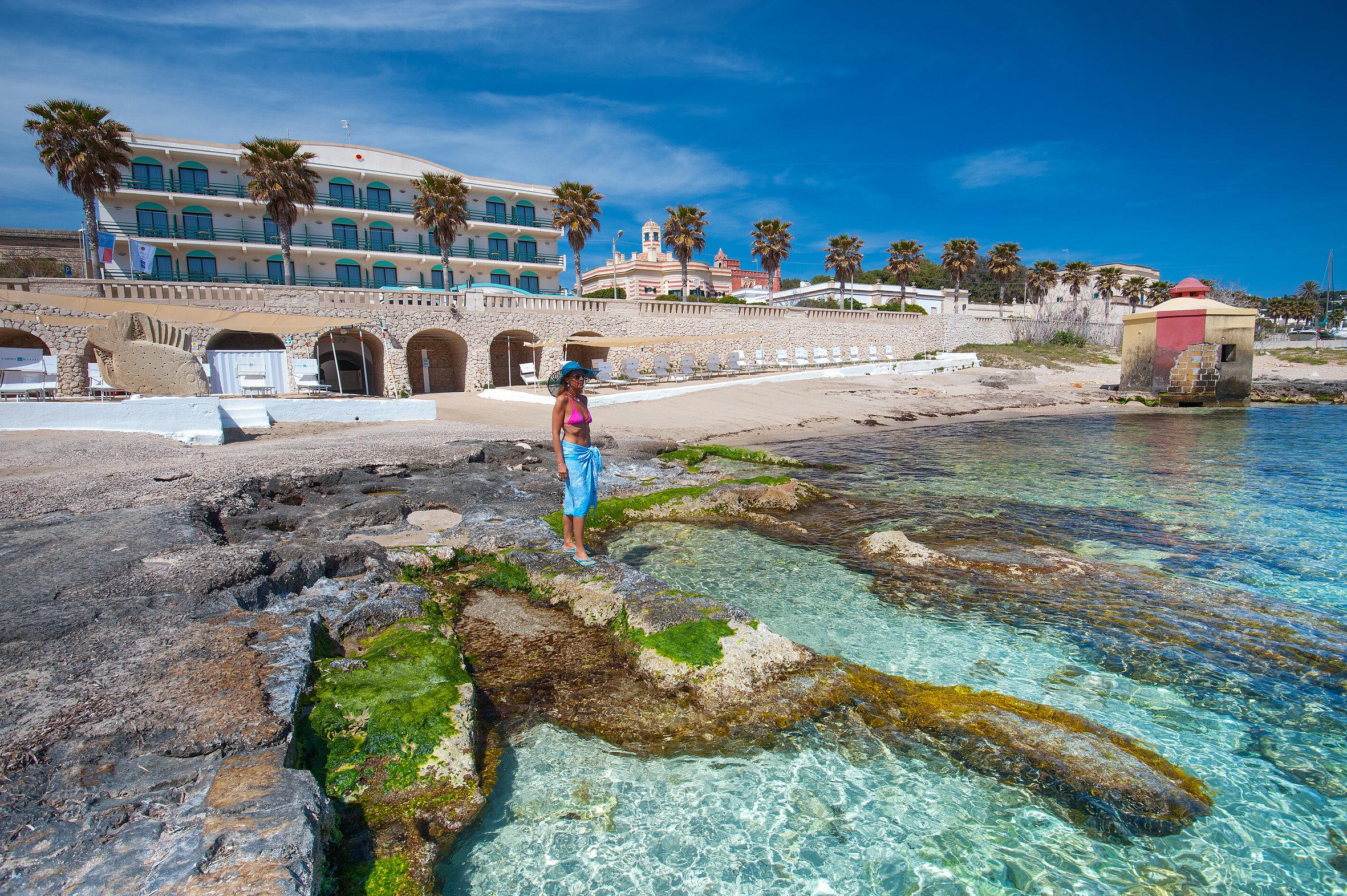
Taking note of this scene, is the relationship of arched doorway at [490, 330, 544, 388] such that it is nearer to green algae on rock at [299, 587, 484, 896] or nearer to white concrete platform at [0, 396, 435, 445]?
white concrete platform at [0, 396, 435, 445]

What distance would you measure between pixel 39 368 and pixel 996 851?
21.5 m

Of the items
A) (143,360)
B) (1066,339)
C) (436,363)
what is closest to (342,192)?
(436,363)

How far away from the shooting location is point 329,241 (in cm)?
3609

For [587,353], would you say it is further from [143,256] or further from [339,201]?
[339,201]

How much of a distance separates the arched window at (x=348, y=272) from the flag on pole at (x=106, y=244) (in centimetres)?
997

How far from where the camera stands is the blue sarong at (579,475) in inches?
233

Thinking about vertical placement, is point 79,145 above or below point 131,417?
above

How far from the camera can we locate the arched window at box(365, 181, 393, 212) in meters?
37.3

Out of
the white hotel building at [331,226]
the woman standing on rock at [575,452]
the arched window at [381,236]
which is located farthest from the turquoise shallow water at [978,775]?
the arched window at [381,236]

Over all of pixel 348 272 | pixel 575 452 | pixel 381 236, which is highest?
pixel 381 236

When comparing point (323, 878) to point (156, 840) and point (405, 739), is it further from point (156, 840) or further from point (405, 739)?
point (405, 739)

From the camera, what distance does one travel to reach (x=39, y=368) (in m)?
15.6

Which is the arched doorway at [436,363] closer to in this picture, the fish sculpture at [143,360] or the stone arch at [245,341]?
the stone arch at [245,341]

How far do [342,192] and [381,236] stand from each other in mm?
3106
